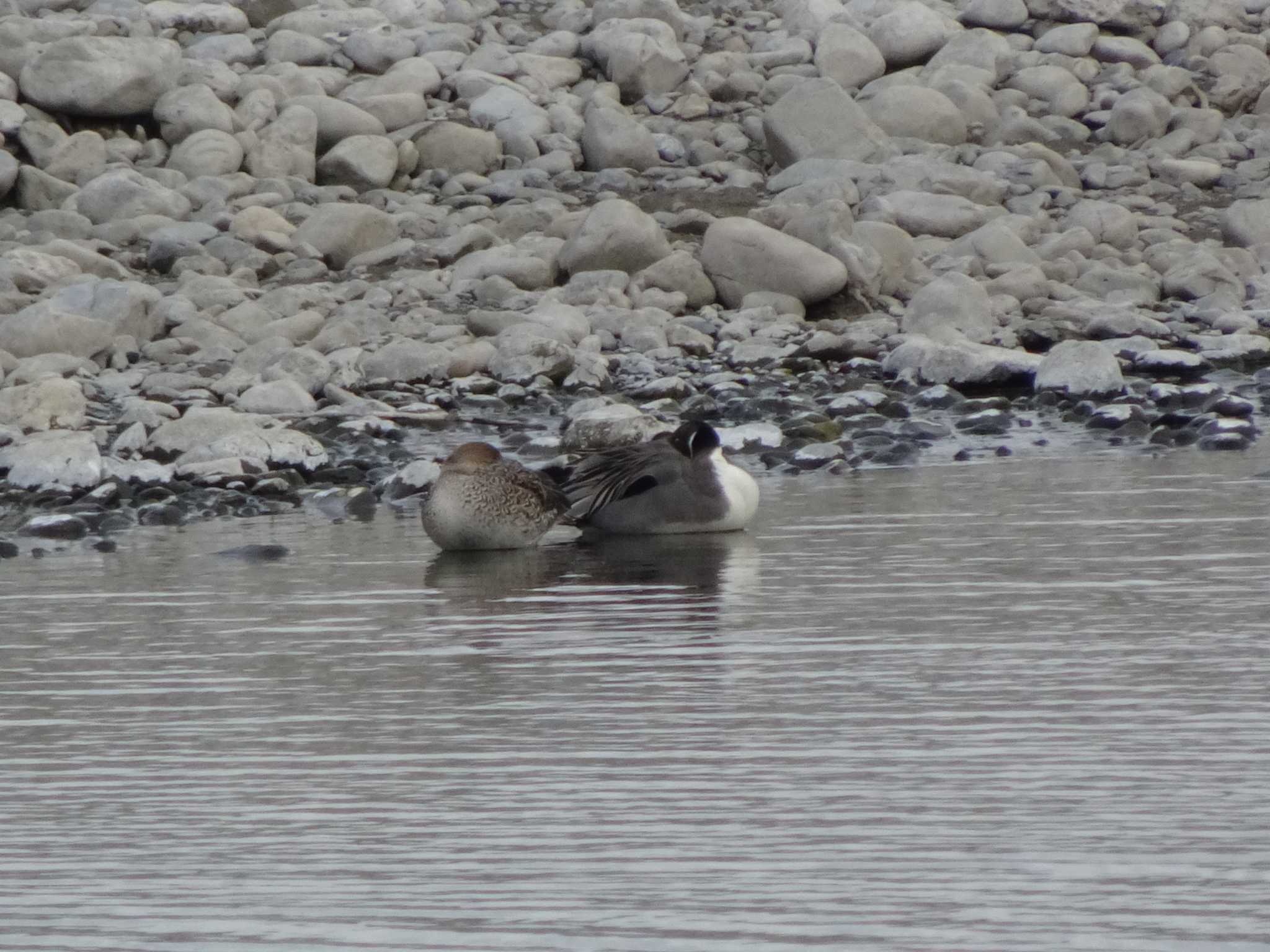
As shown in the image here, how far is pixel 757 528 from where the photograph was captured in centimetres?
905

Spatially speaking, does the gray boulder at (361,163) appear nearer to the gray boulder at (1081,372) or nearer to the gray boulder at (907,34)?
the gray boulder at (907,34)

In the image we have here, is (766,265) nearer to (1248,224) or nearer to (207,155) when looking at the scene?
(1248,224)

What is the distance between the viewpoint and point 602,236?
647 inches

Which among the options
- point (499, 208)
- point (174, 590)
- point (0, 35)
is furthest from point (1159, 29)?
point (174, 590)

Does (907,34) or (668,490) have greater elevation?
(907,34)

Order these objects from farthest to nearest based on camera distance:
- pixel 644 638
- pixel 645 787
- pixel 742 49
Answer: pixel 742 49 < pixel 644 638 < pixel 645 787

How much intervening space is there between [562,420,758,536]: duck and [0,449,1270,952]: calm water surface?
51 cm

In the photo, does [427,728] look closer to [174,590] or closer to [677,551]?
[174,590]

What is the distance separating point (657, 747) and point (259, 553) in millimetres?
3952

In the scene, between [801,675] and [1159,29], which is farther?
[1159,29]

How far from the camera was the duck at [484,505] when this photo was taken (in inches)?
344

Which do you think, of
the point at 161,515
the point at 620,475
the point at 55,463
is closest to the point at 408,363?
the point at 55,463

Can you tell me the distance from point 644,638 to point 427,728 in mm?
1347

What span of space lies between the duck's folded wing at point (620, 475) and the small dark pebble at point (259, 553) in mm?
1298
